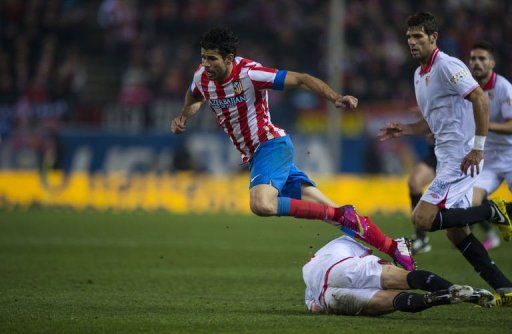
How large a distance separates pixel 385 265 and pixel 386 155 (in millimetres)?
15447

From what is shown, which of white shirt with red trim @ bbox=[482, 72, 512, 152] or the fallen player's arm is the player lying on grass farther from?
white shirt with red trim @ bbox=[482, 72, 512, 152]

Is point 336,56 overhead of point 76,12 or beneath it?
beneath

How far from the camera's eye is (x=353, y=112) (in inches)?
904

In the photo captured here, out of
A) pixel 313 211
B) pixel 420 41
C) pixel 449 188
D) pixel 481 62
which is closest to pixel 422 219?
pixel 449 188

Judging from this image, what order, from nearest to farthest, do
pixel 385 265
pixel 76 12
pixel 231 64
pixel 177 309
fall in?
pixel 385 265 → pixel 177 309 → pixel 231 64 → pixel 76 12

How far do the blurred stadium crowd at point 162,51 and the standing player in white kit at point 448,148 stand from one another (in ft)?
44.8

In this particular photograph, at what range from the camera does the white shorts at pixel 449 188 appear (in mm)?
8398

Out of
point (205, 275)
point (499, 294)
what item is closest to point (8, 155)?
point (205, 275)

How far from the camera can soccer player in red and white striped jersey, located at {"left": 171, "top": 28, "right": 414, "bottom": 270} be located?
8.22 meters

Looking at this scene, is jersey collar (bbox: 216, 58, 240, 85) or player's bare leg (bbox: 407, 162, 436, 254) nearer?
jersey collar (bbox: 216, 58, 240, 85)

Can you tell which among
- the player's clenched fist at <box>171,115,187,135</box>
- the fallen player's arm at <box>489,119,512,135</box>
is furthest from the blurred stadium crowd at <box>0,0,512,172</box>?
the player's clenched fist at <box>171,115,187,135</box>

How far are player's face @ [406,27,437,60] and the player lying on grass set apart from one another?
193cm

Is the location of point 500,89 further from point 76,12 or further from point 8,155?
point 76,12

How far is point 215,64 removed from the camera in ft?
28.7
